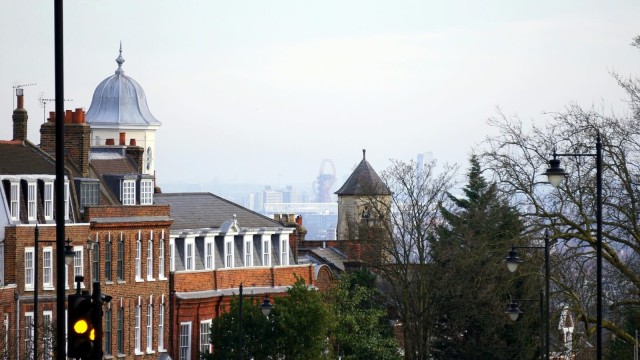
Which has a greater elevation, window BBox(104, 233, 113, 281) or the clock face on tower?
the clock face on tower

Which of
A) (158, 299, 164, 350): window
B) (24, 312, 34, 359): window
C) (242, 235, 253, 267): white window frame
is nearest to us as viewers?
(24, 312, 34, 359): window

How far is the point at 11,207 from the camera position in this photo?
74.1 meters

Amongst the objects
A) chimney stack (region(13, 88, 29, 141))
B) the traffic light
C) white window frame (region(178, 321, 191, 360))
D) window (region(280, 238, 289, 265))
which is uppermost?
chimney stack (region(13, 88, 29, 141))

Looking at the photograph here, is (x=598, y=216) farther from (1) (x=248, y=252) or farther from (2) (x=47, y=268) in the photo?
(1) (x=248, y=252)

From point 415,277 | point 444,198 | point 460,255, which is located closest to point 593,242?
point 460,255

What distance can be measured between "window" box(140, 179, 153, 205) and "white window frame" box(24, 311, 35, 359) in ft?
46.0

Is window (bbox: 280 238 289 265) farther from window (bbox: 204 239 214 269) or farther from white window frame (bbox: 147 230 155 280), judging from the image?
white window frame (bbox: 147 230 155 280)

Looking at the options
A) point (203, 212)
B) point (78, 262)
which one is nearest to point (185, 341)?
point (203, 212)

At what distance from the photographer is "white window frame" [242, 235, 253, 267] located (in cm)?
9450

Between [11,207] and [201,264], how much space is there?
17.7m

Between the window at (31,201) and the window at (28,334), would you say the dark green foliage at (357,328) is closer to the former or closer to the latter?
the window at (31,201)

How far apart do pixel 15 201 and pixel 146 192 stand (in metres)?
13.2

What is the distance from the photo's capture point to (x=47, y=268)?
249 feet

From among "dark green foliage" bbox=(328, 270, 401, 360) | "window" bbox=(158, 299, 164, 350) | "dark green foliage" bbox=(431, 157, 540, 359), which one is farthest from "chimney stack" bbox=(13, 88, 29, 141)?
"dark green foliage" bbox=(431, 157, 540, 359)
